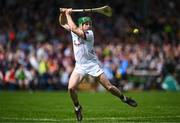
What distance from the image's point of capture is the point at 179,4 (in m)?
41.5

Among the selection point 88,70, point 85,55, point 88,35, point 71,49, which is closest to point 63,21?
point 88,35

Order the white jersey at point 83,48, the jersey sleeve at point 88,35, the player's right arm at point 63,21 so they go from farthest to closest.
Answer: the player's right arm at point 63,21 < the white jersey at point 83,48 < the jersey sleeve at point 88,35

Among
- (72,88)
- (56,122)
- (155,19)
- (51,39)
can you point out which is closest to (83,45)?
(72,88)

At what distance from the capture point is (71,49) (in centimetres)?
3578

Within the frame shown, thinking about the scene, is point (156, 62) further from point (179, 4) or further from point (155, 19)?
point (179, 4)

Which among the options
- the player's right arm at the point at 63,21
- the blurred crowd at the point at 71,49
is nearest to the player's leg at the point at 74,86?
the player's right arm at the point at 63,21

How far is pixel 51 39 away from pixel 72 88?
809 inches

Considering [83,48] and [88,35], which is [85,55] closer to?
[83,48]

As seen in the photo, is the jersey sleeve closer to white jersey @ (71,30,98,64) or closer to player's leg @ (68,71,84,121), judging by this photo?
white jersey @ (71,30,98,64)

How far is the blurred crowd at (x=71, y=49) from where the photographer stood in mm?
34312

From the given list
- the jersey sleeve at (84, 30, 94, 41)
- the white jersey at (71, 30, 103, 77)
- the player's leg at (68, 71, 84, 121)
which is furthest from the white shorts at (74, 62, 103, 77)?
the jersey sleeve at (84, 30, 94, 41)

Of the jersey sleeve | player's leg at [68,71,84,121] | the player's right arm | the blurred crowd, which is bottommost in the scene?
the blurred crowd

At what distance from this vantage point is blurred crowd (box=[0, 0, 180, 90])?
3431cm

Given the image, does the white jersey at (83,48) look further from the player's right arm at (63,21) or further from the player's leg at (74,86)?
the player's right arm at (63,21)
